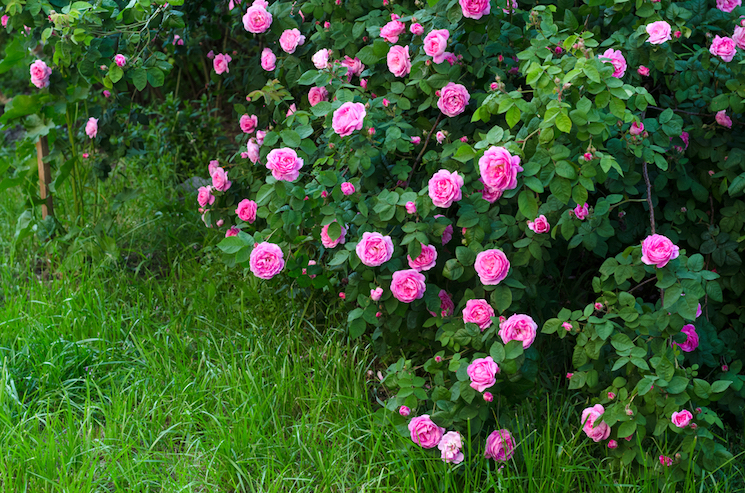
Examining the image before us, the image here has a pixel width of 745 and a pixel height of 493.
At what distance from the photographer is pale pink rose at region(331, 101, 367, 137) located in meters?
1.86

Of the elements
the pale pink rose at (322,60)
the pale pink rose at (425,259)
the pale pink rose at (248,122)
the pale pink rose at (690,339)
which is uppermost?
the pale pink rose at (322,60)

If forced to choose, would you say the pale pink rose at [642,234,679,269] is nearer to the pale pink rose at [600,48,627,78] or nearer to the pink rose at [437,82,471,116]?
the pale pink rose at [600,48,627,78]

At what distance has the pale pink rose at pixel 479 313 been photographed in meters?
1.85

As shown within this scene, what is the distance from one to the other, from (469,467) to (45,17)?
7.81 feet

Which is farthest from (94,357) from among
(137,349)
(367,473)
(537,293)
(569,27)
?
(569,27)

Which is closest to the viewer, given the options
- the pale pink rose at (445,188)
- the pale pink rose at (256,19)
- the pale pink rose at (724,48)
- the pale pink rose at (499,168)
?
the pale pink rose at (499,168)

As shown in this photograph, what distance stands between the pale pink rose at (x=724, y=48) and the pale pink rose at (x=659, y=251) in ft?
2.16

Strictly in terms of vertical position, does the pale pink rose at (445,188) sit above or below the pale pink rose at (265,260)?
above

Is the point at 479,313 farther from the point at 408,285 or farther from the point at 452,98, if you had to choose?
the point at 452,98

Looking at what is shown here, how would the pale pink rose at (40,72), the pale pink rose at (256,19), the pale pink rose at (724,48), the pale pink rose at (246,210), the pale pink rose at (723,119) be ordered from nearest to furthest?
the pale pink rose at (724,48)
the pale pink rose at (723,119)
the pale pink rose at (256,19)
the pale pink rose at (246,210)
the pale pink rose at (40,72)

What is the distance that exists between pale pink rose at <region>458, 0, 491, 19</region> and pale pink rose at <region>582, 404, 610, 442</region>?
1.15 meters

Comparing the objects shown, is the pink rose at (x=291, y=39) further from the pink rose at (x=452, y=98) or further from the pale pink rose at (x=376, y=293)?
the pale pink rose at (x=376, y=293)

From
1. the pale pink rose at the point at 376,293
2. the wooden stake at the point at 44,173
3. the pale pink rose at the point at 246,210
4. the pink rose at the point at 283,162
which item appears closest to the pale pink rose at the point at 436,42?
the pink rose at the point at 283,162

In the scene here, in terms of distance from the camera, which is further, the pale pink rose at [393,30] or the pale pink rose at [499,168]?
the pale pink rose at [393,30]
